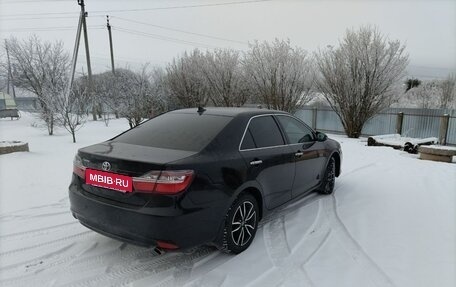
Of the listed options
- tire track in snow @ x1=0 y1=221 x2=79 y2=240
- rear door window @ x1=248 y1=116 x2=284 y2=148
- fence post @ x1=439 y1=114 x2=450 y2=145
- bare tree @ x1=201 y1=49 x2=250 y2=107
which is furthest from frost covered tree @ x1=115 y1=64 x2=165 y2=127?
fence post @ x1=439 y1=114 x2=450 y2=145

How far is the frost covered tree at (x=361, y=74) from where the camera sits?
43.4 feet

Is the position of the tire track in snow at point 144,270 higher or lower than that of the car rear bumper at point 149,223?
lower

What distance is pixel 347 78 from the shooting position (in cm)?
1381

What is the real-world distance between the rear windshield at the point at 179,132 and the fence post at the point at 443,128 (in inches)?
511

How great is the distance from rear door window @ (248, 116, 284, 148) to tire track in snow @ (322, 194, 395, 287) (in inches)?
48.0

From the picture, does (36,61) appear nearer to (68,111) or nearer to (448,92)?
(68,111)

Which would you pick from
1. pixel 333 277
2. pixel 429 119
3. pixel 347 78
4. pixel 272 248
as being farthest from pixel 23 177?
pixel 429 119

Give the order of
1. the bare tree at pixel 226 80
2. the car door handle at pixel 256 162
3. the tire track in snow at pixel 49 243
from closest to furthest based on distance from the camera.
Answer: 1. the tire track in snow at pixel 49 243
2. the car door handle at pixel 256 162
3. the bare tree at pixel 226 80

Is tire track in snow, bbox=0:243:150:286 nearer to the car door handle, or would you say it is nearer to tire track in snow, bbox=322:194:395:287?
the car door handle

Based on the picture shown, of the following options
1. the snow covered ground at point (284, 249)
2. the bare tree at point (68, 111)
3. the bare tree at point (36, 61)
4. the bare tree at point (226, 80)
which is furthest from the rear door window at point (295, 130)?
the bare tree at point (36, 61)

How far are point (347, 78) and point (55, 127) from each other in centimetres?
1304

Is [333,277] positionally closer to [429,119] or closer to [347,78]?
[347,78]

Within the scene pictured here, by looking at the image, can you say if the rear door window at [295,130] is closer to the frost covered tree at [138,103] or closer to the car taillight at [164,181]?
the car taillight at [164,181]

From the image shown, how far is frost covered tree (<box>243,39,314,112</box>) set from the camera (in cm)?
1511
